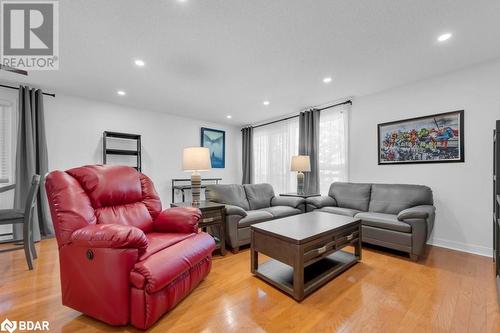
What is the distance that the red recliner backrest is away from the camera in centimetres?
155

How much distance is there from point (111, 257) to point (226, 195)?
198cm

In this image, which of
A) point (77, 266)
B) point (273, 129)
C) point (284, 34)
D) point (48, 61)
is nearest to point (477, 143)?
point (284, 34)

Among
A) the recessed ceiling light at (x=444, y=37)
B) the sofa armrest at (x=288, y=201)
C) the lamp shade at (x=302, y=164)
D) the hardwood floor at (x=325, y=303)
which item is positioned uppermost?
the recessed ceiling light at (x=444, y=37)

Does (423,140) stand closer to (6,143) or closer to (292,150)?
(292,150)

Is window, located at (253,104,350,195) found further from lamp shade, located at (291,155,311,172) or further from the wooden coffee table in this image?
the wooden coffee table

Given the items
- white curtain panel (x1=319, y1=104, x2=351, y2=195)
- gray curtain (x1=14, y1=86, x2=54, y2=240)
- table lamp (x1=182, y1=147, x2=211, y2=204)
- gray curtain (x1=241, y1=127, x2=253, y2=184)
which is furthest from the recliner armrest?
gray curtain (x1=14, y1=86, x2=54, y2=240)

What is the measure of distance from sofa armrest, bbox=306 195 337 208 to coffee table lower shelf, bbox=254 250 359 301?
116cm

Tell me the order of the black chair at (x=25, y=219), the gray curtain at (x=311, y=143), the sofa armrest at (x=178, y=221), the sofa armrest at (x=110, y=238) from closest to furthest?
the sofa armrest at (x=110, y=238)
the sofa armrest at (x=178, y=221)
the black chair at (x=25, y=219)
the gray curtain at (x=311, y=143)

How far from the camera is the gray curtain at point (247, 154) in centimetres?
586

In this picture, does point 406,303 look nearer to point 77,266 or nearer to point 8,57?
point 77,266

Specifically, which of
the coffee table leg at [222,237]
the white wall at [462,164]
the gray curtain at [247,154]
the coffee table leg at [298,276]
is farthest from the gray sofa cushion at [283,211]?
the gray curtain at [247,154]

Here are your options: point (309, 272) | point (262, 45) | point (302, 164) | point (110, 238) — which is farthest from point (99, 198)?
point (302, 164)

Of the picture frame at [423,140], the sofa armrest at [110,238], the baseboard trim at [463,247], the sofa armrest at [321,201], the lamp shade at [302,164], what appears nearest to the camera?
the sofa armrest at [110,238]

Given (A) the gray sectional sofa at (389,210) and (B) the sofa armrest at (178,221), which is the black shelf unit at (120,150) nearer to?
(B) the sofa armrest at (178,221)
